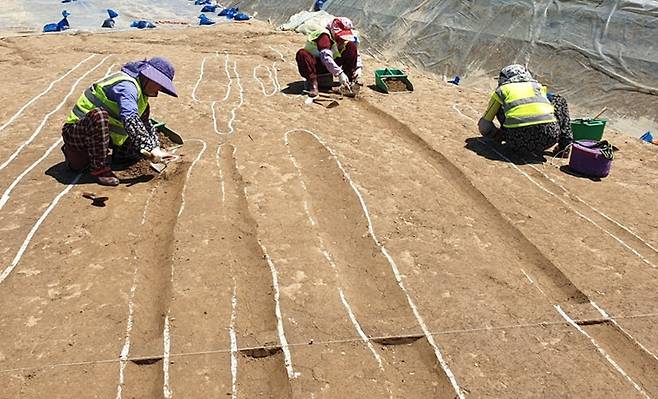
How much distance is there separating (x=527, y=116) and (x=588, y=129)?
1.14 meters

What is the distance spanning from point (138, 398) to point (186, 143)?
3751 millimetres

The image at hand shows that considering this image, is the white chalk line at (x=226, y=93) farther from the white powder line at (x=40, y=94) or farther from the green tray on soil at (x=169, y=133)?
the white powder line at (x=40, y=94)

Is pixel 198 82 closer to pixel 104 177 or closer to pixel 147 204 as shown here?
pixel 104 177

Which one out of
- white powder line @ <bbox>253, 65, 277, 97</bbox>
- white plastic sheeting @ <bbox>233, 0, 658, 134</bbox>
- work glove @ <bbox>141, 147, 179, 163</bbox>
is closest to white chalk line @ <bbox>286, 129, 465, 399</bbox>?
work glove @ <bbox>141, 147, 179, 163</bbox>

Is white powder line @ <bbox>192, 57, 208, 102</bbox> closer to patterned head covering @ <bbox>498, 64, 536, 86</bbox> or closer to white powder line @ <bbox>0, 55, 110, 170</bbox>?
white powder line @ <bbox>0, 55, 110, 170</bbox>

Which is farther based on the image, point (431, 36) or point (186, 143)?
point (431, 36)

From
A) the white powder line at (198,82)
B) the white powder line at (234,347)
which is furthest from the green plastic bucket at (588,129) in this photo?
the white powder line at (198,82)

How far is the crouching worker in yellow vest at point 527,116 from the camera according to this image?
6.21m

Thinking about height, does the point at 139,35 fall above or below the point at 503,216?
below

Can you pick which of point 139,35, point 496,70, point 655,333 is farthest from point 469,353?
point 139,35

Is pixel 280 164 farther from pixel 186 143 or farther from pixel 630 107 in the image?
pixel 630 107

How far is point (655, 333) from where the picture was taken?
3.78 metres

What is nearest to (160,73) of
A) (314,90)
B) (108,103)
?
(108,103)

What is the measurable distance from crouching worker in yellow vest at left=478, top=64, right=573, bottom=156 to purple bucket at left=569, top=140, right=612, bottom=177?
0.29 m
